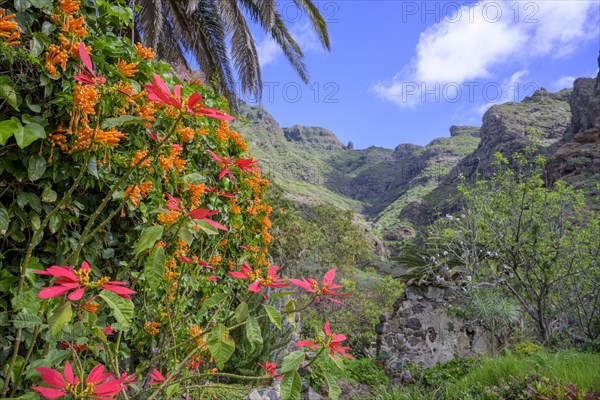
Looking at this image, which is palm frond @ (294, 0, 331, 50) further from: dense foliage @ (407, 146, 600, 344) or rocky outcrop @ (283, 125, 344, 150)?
rocky outcrop @ (283, 125, 344, 150)

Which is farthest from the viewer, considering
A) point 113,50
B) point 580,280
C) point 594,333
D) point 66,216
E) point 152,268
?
point 580,280

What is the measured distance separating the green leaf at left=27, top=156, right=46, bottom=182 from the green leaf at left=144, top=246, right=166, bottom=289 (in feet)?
2.19

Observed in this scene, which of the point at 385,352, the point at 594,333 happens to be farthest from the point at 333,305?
the point at 594,333

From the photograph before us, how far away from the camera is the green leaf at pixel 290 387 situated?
1.08 m

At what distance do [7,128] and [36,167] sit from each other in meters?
0.19

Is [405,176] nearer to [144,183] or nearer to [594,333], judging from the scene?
[594,333]

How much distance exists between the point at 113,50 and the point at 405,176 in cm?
7513

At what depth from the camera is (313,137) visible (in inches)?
4181

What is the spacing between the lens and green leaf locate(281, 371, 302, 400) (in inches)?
42.7

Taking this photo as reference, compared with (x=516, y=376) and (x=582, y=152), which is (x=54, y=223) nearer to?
(x=516, y=376)

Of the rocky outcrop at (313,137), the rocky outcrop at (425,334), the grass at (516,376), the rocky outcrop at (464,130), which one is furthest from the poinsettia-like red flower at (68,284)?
the rocky outcrop at (313,137)

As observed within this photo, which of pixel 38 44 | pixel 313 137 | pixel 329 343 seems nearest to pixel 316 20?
pixel 38 44

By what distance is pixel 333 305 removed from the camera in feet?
39.0

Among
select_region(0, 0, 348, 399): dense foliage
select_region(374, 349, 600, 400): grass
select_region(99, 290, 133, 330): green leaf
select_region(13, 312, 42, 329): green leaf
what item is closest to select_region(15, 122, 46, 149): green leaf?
select_region(0, 0, 348, 399): dense foliage
